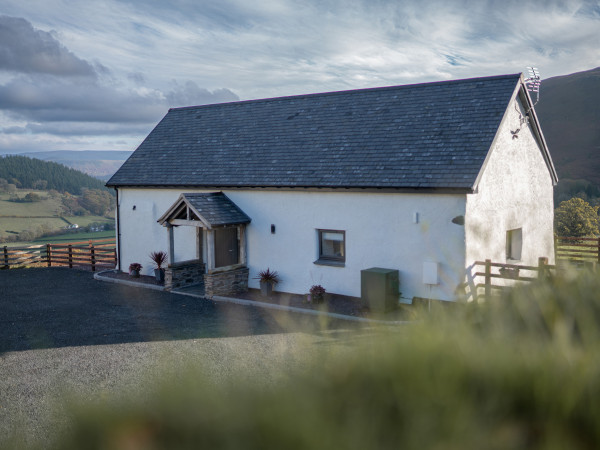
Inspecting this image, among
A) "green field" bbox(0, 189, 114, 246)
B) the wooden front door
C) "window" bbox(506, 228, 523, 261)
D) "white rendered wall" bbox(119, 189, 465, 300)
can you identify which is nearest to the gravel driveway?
the wooden front door

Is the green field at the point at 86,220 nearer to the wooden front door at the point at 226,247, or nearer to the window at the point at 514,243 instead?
the wooden front door at the point at 226,247

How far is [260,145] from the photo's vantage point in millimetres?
18281

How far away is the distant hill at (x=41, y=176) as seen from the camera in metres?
82.1

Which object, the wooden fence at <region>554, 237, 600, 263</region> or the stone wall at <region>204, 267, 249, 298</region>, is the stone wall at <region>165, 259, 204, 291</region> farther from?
the wooden fence at <region>554, 237, 600, 263</region>

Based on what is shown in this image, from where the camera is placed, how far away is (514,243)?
16.4m

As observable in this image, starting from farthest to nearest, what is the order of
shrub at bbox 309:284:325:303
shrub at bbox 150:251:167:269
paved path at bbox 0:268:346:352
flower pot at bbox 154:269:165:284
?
shrub at bbox 150:251:167:269, flower pot at bbox 154:269:165:284, shrub at bbox 309:284:325:303, paved path at bbox 0:268:346:352

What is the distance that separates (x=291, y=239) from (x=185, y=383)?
13.6m

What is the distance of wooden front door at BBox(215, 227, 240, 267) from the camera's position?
1712 cm

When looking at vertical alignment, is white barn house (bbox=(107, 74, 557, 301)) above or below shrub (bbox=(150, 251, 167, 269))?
above

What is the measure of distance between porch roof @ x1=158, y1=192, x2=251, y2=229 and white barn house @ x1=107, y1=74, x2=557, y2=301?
0.17ft

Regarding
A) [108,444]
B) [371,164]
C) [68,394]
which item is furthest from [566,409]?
[371,164]

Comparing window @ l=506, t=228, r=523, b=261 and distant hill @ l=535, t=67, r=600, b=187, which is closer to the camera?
window @ l=506, t=228, r=523, b=261

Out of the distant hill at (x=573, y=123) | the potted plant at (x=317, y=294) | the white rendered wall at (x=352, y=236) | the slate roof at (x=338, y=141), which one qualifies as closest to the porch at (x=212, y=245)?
the white rendered wall at (x=352, y=236)

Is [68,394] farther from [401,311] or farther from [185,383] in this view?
[401,311]
